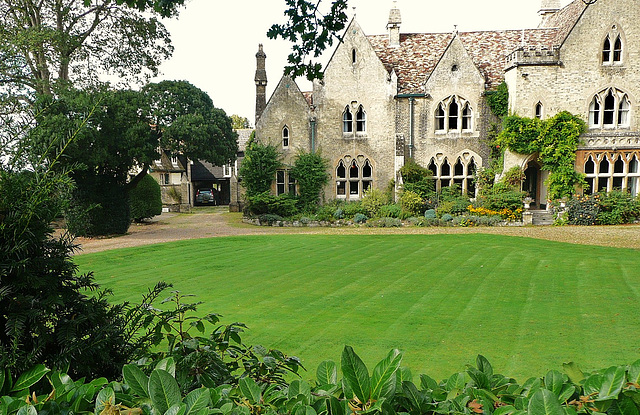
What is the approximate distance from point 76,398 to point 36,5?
2630cm

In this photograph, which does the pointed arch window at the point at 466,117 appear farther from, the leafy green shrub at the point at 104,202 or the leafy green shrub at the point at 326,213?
the leafy green shrub at the point at 104,202

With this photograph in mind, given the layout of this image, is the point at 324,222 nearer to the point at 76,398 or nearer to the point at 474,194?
the point at 474,194

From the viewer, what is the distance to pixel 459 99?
2619cm

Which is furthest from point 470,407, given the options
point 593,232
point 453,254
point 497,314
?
point 593,232

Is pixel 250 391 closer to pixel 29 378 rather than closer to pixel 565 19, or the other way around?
pixel 29 378

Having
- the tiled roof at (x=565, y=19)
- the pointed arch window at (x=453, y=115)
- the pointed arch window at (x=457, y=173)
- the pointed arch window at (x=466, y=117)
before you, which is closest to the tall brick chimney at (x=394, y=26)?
the pointed arch window at (x=453, y=115)

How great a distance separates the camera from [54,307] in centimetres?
234

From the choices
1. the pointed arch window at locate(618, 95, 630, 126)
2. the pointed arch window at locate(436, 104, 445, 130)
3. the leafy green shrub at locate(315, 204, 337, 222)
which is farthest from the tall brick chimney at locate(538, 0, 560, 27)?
the leafy green shrub at locate(315, 204, 337, 222)

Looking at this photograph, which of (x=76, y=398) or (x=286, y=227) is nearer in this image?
(x=76, y=398)

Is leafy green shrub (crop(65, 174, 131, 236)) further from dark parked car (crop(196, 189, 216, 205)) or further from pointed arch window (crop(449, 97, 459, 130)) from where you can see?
dark parked car (crop(196, 189, 216, 205))

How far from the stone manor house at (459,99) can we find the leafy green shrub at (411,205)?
2.19 metres

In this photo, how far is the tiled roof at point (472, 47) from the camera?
1054 inches

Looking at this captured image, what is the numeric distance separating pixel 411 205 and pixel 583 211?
8.15 m

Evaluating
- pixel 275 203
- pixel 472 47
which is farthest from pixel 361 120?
pixel 472 47
